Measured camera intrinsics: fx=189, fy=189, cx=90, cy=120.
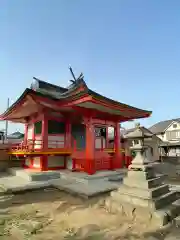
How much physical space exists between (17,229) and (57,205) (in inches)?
90.0

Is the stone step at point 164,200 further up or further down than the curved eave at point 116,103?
further down

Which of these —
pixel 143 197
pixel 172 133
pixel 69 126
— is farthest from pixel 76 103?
pixel 172 133

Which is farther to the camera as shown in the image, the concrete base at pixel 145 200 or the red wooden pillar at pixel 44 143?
the red wooden pillar at pixel 44 143

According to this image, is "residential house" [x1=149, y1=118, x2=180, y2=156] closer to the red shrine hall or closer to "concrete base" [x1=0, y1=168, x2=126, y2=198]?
the red shrine hall

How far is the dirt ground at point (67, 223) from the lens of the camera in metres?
4.64

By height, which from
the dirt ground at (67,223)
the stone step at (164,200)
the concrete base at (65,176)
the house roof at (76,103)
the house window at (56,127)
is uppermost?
A: the house roof at (76,103)

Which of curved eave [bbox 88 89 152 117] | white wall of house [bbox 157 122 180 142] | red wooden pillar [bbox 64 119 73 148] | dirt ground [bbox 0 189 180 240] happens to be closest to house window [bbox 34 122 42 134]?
red wooden pillar [bbox 64 119 73 148]

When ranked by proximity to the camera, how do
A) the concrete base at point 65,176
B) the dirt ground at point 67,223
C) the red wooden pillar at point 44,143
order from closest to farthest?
the dirt ground at point 67,223
the concrete base at point 65,176
the red wooden pillar at point 44,143

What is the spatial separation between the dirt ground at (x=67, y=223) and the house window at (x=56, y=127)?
658 centimetres

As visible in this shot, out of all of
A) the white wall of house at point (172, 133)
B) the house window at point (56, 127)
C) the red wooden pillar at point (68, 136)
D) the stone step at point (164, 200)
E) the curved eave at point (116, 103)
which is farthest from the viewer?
the white wall of house at point (172, 133)

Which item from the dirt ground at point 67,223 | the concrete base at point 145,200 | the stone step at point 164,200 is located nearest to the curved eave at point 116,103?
the concrete base at point 145,200

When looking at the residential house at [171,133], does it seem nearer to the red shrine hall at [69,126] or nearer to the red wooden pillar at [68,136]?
the red shrine hall at [69,126]

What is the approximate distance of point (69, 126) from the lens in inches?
560

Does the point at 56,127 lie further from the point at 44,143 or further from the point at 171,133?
the point at 171,133
